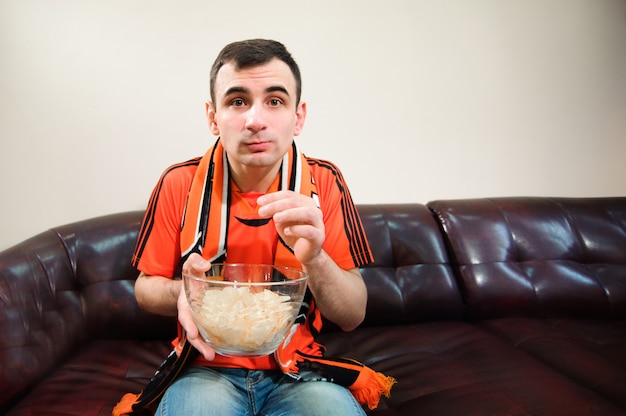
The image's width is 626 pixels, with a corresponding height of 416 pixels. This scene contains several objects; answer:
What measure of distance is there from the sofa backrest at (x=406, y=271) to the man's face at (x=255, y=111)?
2.74ft

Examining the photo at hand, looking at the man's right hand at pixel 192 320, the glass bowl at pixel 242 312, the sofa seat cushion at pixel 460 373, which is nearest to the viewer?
the glass bowl at pixel 242 312

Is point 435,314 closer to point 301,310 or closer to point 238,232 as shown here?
point 301,310

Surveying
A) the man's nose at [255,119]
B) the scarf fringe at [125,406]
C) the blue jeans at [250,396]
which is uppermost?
the man's nose at [255,119]

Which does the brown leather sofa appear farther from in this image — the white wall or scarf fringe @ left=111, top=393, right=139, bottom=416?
the white wall

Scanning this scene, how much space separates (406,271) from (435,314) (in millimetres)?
224

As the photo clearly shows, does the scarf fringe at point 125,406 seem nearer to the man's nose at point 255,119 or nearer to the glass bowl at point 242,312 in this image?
the glass bowl at point 242,312

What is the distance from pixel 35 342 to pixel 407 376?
119cm

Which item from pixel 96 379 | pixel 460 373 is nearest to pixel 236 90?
pixel 96 379

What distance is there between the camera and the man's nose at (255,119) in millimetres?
1021

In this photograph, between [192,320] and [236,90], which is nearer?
[192,320]

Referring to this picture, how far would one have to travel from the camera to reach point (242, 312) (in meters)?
0.74

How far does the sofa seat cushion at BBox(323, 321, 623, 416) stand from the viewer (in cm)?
113

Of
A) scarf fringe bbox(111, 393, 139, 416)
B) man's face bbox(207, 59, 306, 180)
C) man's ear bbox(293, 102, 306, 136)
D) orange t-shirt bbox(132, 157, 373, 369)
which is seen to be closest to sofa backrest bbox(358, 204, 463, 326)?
orange t-shirt bbox(132, 157, 373, 369)

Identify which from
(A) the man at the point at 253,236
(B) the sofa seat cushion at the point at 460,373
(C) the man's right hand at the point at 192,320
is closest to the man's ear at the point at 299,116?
(A) the man at the point at 253,236
